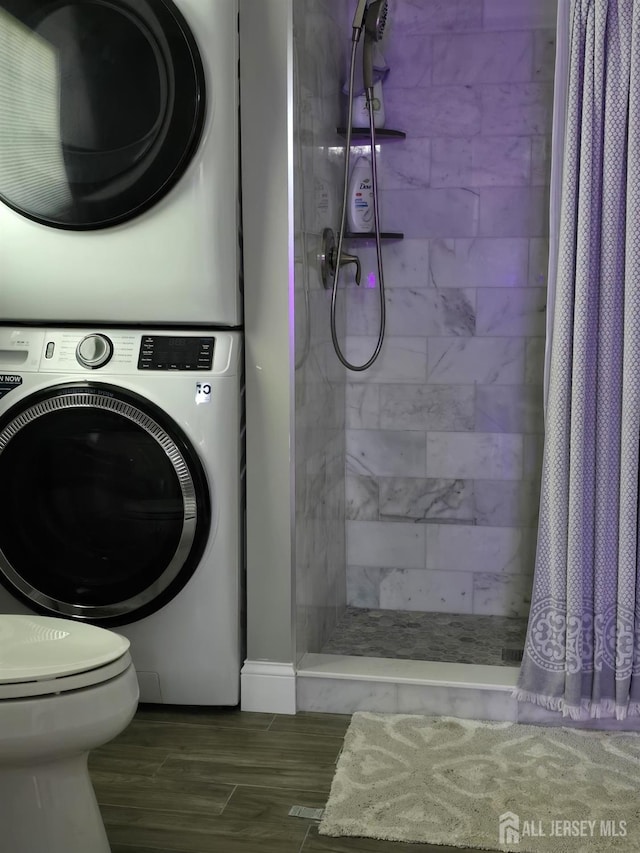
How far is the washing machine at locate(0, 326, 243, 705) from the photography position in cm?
246

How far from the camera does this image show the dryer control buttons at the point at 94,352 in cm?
250

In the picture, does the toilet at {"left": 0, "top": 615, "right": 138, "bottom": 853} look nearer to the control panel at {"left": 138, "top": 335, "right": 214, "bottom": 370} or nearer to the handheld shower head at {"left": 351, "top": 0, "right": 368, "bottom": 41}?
the control panel at {"left": 138, "top": 335, "right": 214, "bottom": 370}

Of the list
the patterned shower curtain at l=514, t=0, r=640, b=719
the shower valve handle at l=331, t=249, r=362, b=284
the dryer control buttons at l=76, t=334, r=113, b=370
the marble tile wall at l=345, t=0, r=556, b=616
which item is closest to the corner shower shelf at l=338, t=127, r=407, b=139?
the marble tile wall at l=345, t=0, r=556, b=616

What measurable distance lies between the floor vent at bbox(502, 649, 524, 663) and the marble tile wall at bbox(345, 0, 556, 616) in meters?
0.39

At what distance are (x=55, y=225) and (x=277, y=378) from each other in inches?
27.2

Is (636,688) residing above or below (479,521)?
below

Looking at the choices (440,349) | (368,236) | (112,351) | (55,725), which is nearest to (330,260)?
(368,236)

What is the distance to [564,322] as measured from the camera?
230cm

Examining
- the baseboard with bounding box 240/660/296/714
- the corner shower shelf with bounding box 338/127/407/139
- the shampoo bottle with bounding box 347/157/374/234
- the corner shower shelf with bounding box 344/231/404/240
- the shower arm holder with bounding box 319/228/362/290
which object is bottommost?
the baseboard with bounding box 240/660/296/714

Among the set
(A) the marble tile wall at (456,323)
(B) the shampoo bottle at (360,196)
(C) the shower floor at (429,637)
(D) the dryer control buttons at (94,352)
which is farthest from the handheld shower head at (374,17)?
(C) the shower floor at (429,637)

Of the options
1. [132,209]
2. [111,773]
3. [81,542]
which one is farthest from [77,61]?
[111,773]

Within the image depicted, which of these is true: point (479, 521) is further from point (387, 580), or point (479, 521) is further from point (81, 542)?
point (81, 542)

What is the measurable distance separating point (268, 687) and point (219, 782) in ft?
1.34

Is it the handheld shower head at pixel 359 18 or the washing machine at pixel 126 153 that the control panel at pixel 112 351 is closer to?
the washing machine at pixel 126 153
